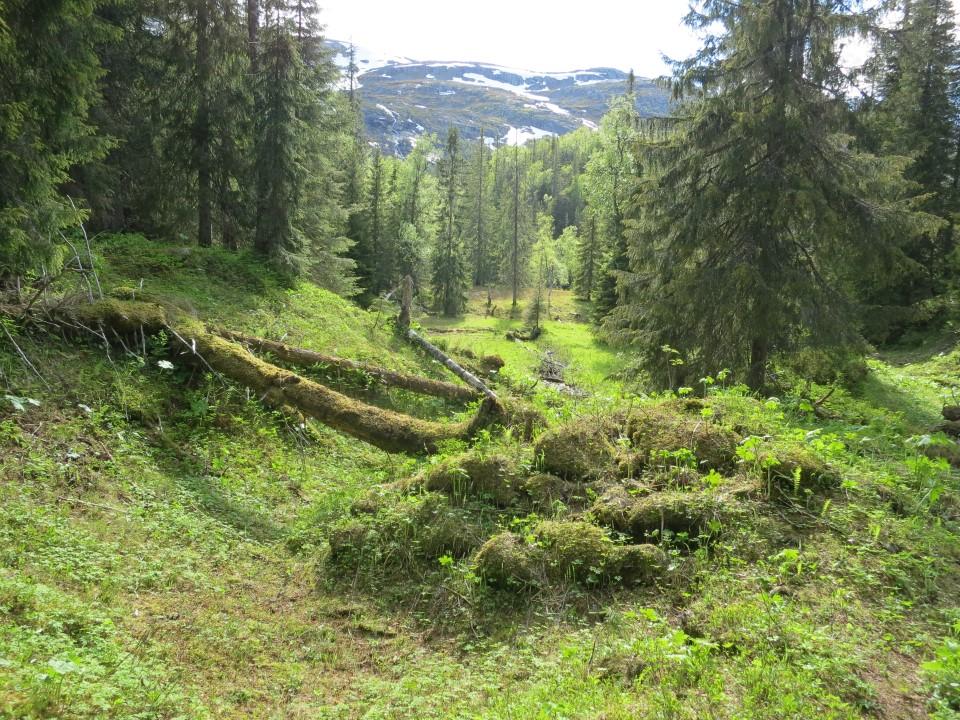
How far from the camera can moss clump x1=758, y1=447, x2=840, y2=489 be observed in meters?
5.04

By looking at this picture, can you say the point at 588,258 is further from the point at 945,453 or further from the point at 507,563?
the point at 507,563

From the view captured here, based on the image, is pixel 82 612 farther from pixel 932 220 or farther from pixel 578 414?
pixel 932 220

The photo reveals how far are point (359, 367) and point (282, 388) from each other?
2672mm

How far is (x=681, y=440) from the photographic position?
580 centimetres

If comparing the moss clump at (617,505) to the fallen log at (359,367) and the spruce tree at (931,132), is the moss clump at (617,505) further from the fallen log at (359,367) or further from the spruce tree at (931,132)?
the spruce tree at (931,132)

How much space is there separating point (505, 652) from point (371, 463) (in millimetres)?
5358

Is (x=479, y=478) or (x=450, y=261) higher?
(x=450, y=261)

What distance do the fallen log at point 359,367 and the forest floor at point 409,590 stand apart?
8.23 ft

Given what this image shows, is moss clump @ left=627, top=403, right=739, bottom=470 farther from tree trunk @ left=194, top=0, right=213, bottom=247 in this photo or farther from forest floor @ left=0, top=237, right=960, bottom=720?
tree trunk @ left=194, top=0, right=213, bottom=247

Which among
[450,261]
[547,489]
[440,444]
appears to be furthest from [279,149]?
[450,261]

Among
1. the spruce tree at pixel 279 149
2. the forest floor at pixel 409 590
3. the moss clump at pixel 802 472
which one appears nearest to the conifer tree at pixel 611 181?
the spruce tree at pixel 279 149

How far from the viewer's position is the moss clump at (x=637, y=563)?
14.7 ft

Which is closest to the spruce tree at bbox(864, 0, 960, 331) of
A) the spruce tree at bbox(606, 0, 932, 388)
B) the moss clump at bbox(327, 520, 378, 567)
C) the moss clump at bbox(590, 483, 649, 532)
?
the spruce tree at bbox(606, 0, 932, 388)

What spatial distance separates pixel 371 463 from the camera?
910 cm
